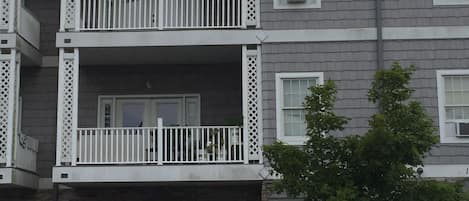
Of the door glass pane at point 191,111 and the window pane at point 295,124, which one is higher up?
the door glass pane at point 191,111

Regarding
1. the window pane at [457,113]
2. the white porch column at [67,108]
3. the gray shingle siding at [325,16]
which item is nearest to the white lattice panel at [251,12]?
the gray shingle siding at [325,16]

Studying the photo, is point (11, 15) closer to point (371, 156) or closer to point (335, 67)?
point (335, 67)

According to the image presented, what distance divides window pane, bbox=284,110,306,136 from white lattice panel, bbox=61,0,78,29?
5169mm

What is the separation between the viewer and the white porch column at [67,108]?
621 inches

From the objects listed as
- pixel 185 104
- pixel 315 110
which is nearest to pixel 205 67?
pixel 185 104

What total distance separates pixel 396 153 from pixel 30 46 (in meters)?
10.0

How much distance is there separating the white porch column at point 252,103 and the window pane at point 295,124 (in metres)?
0.60

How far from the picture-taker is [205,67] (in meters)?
18.2

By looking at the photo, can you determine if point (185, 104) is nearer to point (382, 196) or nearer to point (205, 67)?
point (205, 67)

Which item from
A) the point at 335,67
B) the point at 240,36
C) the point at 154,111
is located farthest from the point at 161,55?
the point at 335,67

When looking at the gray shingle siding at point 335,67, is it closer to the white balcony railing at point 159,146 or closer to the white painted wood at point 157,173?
the white balcony railing at point 159,146

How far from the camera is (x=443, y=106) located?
15.9 metres

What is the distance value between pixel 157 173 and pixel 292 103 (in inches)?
130

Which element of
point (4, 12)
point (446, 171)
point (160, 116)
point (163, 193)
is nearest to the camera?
point (446, 171)
